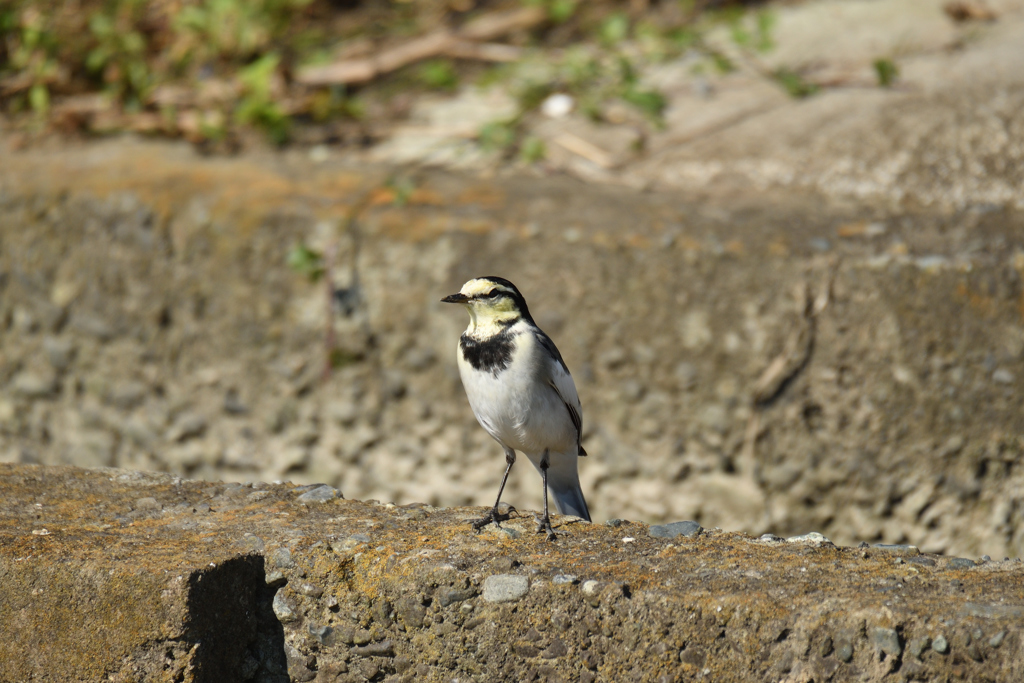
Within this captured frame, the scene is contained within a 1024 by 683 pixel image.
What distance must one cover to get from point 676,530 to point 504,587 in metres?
0.56

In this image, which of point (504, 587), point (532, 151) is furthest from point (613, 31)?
point (504, 587)

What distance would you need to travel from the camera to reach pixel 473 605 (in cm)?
231

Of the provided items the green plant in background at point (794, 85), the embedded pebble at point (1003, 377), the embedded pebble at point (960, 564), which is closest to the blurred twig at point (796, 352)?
the embedded pebble at point (1003, 377)

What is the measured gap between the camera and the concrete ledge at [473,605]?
206cm

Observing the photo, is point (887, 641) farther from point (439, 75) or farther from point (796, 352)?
point (439, 75)

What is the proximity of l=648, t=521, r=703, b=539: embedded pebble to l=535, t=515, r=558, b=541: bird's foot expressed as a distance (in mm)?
260

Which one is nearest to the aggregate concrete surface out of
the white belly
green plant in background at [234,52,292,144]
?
green plant in background at [234,52,292,144]

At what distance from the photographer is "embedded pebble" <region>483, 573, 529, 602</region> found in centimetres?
229

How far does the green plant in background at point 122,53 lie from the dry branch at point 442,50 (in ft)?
3.47

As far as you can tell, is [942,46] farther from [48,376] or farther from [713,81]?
[48,376]

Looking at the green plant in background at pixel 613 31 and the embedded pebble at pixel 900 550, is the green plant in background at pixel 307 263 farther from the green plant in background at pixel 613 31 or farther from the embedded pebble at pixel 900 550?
the embedded pebble at pixel 900 550

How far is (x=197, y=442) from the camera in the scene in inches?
225

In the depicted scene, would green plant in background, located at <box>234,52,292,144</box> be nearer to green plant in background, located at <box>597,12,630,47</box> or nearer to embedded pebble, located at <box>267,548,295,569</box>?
green plant in background, located at <box>597,12,630,47</box>

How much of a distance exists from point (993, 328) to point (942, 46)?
2.38 meters
